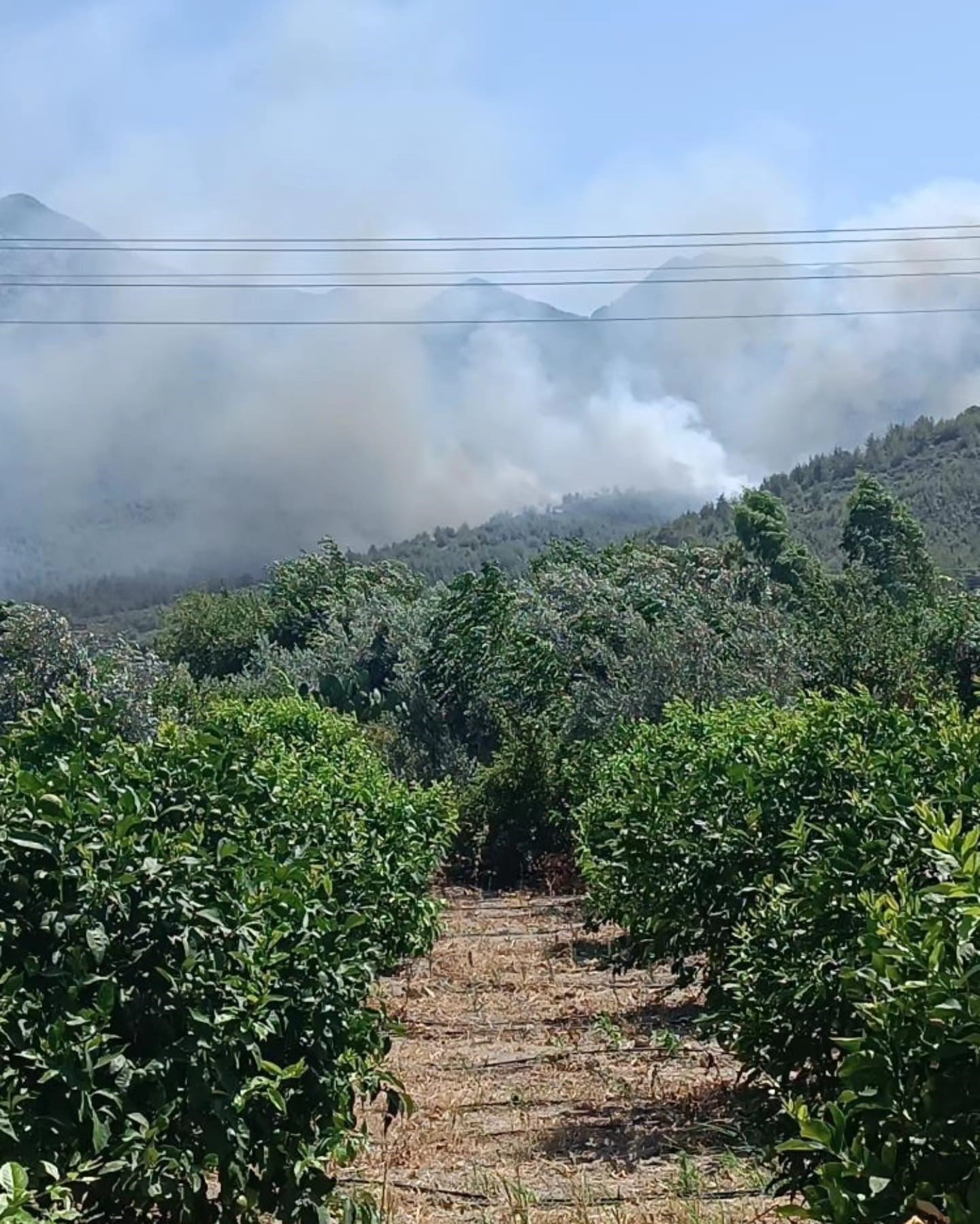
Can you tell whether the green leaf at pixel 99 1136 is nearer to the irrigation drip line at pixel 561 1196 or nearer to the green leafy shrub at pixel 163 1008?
the green leafy shrub at pixel 163 1008

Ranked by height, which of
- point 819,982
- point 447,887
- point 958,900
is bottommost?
point 447,887

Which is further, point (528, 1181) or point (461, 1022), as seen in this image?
point (461, 1022)

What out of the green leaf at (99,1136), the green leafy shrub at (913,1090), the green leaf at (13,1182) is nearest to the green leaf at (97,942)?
the green leaf at (99,1136)

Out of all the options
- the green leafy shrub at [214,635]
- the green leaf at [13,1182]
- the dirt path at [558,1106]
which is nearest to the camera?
the green leaf at [13,1182]

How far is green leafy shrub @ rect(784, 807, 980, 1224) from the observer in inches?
104

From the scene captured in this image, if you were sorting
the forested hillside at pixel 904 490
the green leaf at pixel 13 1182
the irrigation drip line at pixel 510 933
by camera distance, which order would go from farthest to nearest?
the forested hillside at pixel 904 490 < the irrigation drip line at pixel 510 933 < the green leaf at pixel 13 1182

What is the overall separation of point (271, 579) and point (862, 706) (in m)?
45.7

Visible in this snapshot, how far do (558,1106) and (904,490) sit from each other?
8004 centimetres

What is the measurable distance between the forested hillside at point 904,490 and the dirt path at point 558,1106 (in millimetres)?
58837

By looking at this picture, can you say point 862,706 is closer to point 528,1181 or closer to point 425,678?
point 528,1181

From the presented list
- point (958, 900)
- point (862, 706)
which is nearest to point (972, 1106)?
point (958, 900)

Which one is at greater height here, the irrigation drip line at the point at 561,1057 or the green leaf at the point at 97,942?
the green leaf at the point at 97,942

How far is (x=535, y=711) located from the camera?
2662cm

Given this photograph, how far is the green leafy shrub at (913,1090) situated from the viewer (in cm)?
263
